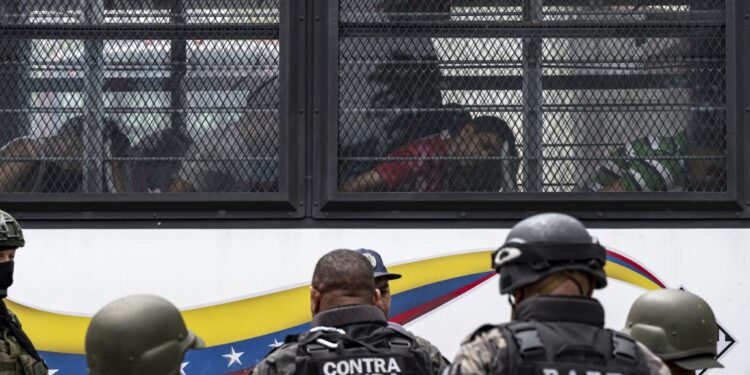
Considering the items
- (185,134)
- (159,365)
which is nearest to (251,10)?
(185,134)

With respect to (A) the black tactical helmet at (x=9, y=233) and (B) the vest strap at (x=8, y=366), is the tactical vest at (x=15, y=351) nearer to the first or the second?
(B) the vest strap at (x=8, y=366)

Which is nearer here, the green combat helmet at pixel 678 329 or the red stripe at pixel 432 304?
the green combat helmet at pixel 678 329

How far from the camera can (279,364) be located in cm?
399

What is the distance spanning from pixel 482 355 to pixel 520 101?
2.09 metres

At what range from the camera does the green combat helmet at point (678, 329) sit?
4145 millimetres

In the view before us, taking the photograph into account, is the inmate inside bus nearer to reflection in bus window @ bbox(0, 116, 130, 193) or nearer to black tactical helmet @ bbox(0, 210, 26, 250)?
reflection in bus window @ bbox(0, 116, 130, 193)

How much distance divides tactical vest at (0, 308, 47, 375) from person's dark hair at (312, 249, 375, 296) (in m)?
1.21

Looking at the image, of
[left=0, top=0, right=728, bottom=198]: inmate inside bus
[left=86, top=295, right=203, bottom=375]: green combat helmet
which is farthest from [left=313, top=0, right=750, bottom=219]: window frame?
[left=86, top=295, right=203, bottom=375]: green combat helmet

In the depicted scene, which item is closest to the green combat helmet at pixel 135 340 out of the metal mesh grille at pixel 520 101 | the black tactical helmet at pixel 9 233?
the black tactical helmet at pixel 9 233

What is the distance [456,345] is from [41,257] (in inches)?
63.5

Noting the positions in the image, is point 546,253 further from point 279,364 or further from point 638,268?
point 638,268

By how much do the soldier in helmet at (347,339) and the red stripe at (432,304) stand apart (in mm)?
597

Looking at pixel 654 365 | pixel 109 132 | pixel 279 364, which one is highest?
pixel 109 132

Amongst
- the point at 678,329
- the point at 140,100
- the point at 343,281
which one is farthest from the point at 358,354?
the point at 140,100
